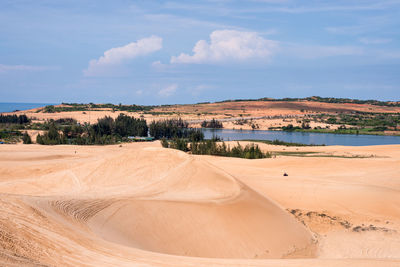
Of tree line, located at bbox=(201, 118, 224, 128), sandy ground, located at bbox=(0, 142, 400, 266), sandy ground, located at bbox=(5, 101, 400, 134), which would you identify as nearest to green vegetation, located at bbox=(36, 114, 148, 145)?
sandy ground, located at bbox=(0, 142, 400, 266)

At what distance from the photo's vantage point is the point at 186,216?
1138 centimetres

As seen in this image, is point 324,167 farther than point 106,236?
Yes

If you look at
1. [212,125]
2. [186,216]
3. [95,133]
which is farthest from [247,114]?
[186,216]

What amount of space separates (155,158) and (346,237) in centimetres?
883

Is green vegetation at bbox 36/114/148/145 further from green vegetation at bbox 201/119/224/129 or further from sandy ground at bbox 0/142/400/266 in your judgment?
green vegetation at bbox 201/119/224/129

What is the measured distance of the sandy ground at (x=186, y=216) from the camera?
295 inches

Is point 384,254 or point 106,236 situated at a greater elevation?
point 106,236

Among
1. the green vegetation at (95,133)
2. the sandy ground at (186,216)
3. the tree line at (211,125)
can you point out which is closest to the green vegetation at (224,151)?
the sandy ground at (186,216)

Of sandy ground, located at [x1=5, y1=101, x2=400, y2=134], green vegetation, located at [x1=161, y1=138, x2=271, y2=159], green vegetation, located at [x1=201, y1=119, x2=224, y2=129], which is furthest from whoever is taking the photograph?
sandy ground, located at [x1=5, y1=101, x2=400, y2=134]

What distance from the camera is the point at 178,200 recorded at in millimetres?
12578

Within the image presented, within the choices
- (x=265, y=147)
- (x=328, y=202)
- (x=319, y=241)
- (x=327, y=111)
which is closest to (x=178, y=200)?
(x=319, y=241)

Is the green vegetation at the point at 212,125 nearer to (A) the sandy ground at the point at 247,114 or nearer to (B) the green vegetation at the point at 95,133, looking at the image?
(A) the sandy ground at the point at 247,114

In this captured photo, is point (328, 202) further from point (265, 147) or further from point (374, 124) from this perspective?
point (374, 124)

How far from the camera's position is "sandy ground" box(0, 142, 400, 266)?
7.50 meters
